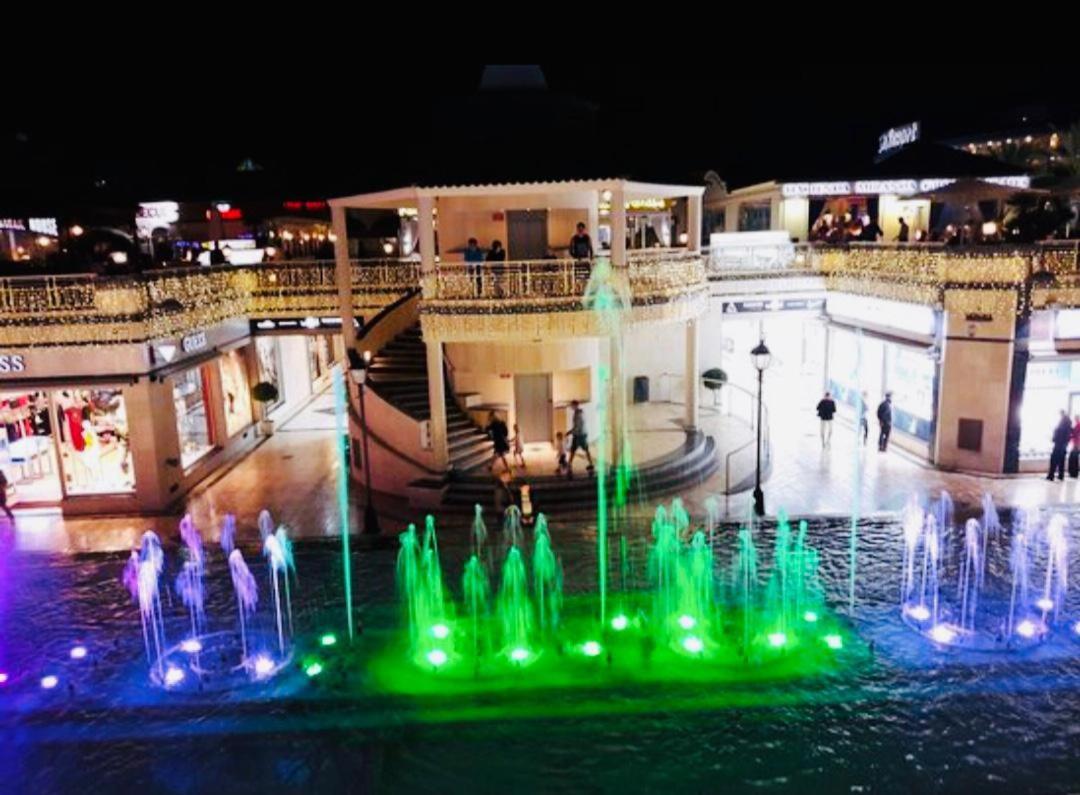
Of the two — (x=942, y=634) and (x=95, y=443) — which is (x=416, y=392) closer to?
(x=95, y=443)

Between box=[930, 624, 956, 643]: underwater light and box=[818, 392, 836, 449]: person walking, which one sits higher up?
box=[818, 392, 836, 449]: person walking

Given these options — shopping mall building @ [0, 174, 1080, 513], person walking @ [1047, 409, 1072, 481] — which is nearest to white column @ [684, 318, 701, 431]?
shopping mall building @ [0, 174, 1080, 513]

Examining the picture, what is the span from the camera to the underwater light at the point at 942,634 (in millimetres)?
13241

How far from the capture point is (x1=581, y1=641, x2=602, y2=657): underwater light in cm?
1321

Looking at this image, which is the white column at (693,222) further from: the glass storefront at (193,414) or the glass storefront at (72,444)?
the glass storefront at (72,444)

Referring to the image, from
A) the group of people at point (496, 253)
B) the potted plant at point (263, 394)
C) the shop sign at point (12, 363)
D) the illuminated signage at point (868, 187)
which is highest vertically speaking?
the illuminated signage at point (868, 187)

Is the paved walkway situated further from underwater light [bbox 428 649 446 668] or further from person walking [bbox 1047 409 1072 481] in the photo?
underwater light [bbox 428 649 446 668]

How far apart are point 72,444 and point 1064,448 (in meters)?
25.0

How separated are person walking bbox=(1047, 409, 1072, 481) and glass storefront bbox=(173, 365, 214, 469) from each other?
22.7 meters

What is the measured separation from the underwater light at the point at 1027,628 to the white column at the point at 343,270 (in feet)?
58.7

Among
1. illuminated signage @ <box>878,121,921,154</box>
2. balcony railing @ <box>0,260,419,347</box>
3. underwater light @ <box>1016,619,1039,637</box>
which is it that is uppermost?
illuminated signage @ <box>878,121,921,154</box>

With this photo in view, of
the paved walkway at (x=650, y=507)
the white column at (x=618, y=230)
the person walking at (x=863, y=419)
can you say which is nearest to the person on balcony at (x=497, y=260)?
the white column at (x=618, y=230)

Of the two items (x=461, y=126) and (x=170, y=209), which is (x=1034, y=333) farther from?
→ (x=170, y=209)

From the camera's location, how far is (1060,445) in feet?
68.8
